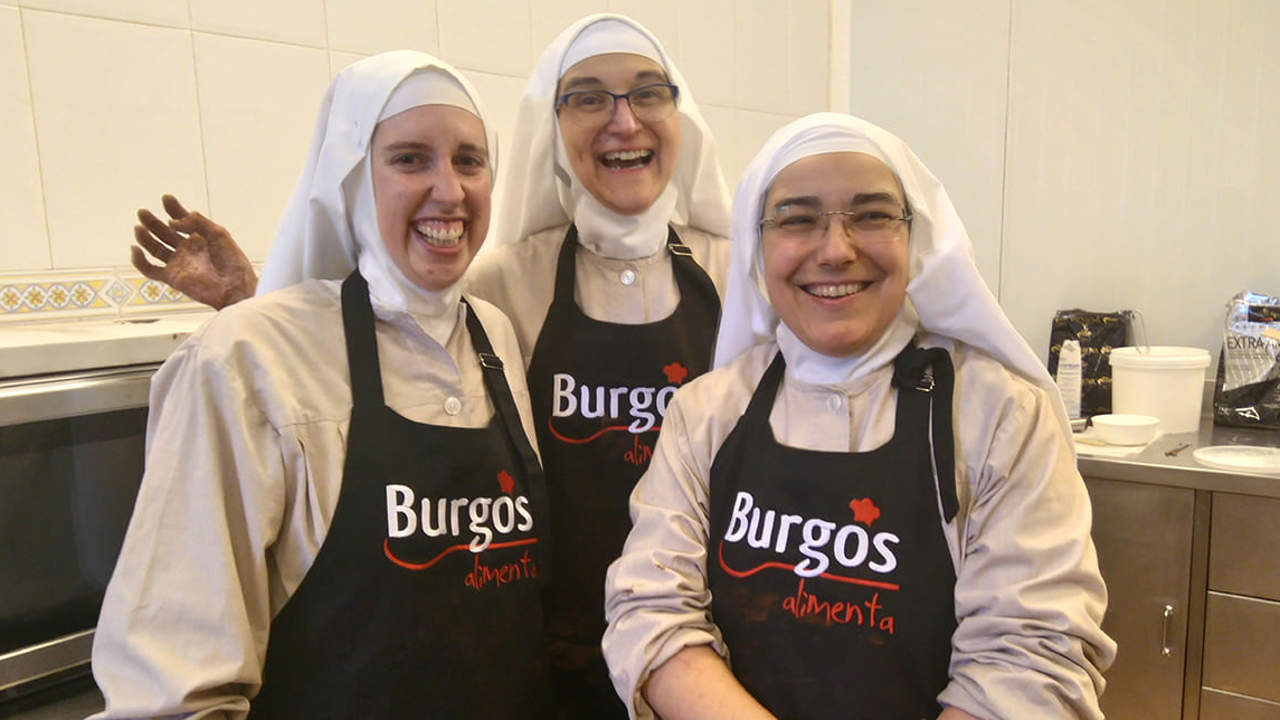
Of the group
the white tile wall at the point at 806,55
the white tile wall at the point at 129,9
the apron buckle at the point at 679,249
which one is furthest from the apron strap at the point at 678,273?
the white tile wall at the point at 806,55

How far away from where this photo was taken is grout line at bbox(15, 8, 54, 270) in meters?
1.78

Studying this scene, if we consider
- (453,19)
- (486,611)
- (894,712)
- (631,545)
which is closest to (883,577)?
(894,712)

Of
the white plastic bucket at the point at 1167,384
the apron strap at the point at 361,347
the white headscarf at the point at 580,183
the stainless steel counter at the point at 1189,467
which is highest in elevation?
the white headscarf at the point at 580,183

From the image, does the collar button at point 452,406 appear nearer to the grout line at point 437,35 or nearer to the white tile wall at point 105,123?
the white tile wall at point 105,123

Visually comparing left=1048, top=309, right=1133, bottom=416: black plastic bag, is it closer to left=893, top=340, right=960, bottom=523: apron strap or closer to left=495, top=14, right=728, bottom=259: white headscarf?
left=495, top=14, right=728, bottom=259: white headscarf

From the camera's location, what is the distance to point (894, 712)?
130cm

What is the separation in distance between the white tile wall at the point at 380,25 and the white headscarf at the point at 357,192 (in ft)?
3.08

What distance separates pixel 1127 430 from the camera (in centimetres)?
260

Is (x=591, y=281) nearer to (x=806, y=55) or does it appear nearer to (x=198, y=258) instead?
(x=198, y=258)

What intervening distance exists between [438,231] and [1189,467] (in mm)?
2143

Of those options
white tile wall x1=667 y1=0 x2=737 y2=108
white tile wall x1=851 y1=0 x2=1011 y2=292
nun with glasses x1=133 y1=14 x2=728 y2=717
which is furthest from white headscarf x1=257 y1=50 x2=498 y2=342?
white tile wall x1=851 y1=0 x2=1011 y2=292

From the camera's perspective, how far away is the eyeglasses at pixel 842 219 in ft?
4.63

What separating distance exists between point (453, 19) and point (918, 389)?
6.25 ft

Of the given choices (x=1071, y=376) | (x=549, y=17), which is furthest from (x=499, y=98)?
(x=1071, y=376)
